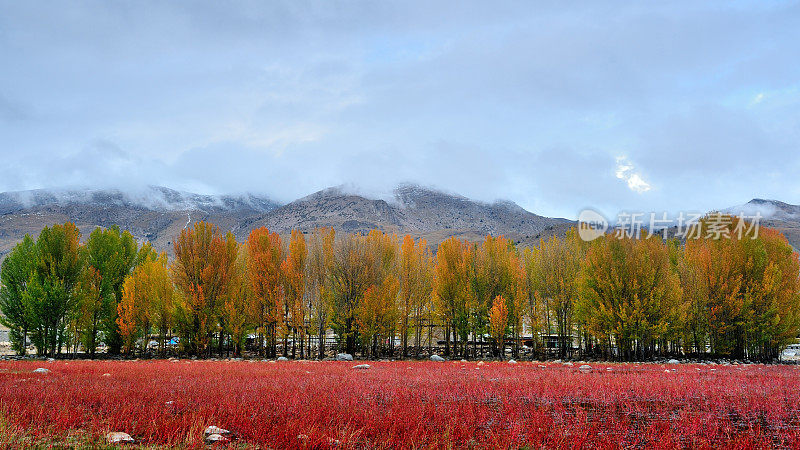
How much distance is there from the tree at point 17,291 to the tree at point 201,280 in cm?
1074

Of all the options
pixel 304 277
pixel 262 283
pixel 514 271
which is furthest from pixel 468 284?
pixel 262 283

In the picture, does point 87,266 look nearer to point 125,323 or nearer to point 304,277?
point 125,323

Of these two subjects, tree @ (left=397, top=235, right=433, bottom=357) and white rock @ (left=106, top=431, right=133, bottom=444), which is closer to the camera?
white rock @ (left=106, top=431, right=133, bottom=444)

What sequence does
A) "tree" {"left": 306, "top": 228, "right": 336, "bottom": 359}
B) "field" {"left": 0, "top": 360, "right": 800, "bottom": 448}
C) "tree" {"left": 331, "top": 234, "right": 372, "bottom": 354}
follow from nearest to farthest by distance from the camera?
"field" {"left": 0, "top": 360, "right": 800, "bottom": 448}
"tree" {"left": 306, "top": 228, "right": 336, "bottom": 359}
"tree" {"left": 331, "top": 234, "right": 372, "bottom": 354}

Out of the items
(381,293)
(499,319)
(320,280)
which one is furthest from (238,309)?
Answer: (499,319)

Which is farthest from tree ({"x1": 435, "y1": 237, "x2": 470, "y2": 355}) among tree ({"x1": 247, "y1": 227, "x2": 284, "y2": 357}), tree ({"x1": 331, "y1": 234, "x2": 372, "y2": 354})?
tree ({"x1": 247, "y1": 227, "x2": 284, "y2": 357})

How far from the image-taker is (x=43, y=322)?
34.5 m

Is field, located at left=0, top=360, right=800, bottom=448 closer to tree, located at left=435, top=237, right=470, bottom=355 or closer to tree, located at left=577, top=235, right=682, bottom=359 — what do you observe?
tree, located at left=577, top=235, right=682, bottom=359

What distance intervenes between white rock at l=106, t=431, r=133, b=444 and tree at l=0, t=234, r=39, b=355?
35.3 m

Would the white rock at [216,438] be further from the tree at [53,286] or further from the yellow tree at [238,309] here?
the tree at [53,286]

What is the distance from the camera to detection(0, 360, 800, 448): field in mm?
7809

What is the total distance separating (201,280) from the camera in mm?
36344

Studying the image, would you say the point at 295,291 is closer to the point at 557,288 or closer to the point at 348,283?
the point at 348,283

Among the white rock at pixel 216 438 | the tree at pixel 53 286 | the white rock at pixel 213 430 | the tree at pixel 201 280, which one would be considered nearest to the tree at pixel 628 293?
the tree at pixel 201 280
